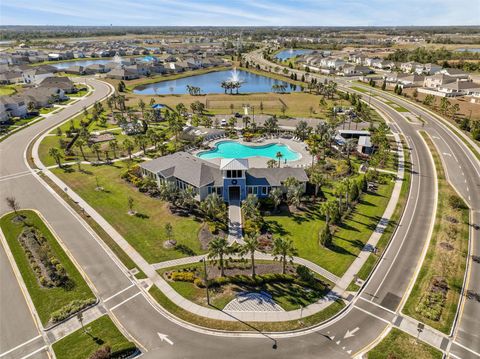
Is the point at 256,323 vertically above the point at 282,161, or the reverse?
the point at 282,161

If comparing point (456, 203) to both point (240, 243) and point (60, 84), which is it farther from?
point (60, 84)

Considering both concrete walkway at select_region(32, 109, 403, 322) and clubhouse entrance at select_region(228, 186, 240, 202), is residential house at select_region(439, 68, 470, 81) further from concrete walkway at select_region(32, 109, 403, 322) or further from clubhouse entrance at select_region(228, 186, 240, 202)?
clubhouse entrance at select_region(228, 186, 240, 202)

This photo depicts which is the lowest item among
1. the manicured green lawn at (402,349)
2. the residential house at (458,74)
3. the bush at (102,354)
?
the manicured green lawn at (402,349)

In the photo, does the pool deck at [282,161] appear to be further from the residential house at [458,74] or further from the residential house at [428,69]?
the residential house at [428,69]

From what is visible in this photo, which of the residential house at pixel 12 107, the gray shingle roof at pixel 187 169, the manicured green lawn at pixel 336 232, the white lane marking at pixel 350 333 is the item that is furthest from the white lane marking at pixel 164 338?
the residential house at pixel 12 107

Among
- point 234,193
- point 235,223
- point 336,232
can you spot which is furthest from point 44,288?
point 336,232

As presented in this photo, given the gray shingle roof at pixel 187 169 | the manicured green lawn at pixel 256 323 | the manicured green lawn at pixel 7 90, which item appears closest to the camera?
the manicured green lawn at pixel 256 323
